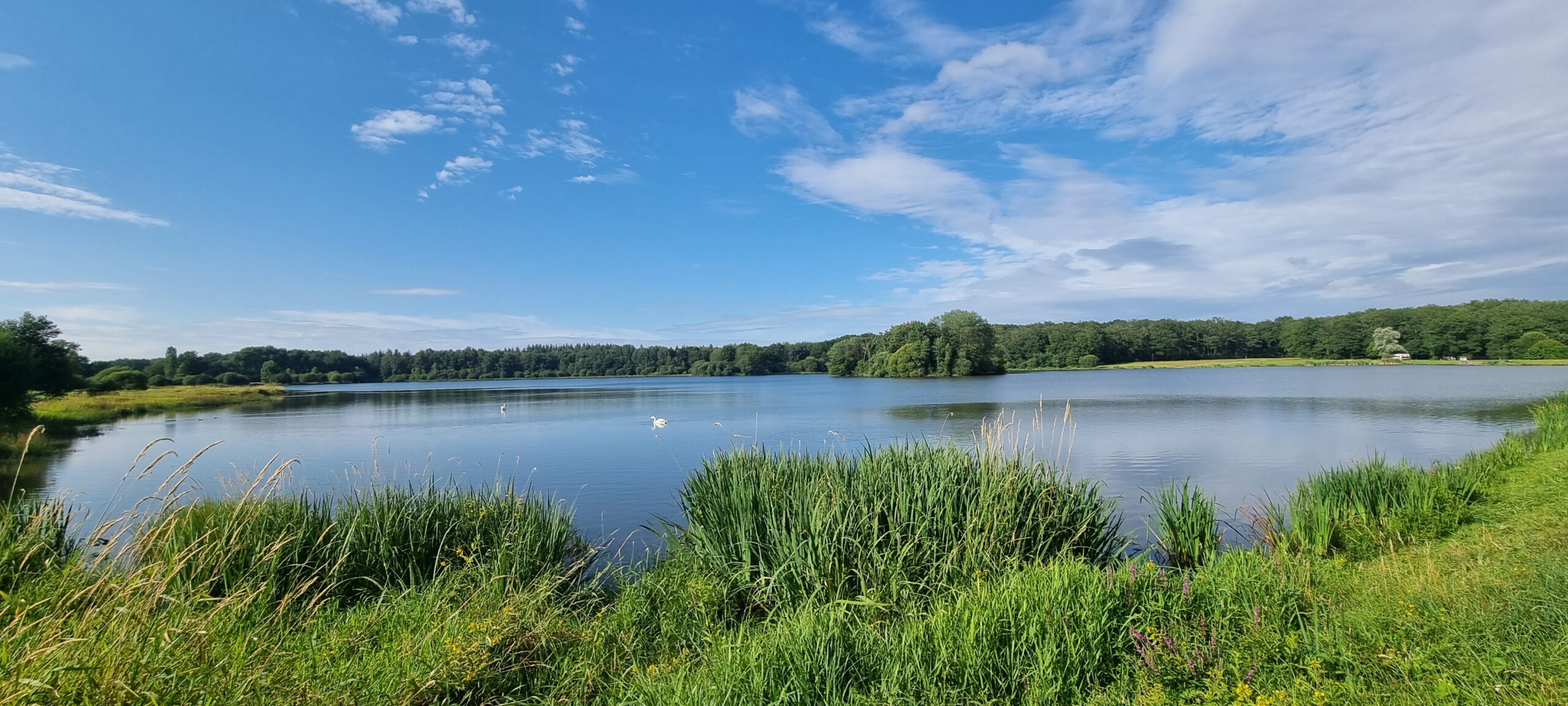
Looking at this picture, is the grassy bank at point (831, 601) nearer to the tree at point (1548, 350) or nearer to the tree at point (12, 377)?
the tree at point (12, 377)

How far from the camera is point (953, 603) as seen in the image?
5.03 meters

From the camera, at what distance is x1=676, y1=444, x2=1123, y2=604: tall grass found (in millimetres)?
5891

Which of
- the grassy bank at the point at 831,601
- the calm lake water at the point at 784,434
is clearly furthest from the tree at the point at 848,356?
the grassy bank at the point at 831,601

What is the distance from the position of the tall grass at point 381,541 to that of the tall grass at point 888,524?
168cm

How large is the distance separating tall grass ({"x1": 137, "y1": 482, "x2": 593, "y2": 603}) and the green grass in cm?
3268

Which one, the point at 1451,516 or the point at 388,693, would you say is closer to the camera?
the point at 388,693

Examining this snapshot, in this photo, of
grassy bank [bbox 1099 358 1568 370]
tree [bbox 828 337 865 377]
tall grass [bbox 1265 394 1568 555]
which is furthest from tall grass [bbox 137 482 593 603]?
tree [bbox 828 337 865 377]

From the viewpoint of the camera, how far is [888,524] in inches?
258

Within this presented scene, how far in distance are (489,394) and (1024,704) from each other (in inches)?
2755

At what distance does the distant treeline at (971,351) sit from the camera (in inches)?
3167

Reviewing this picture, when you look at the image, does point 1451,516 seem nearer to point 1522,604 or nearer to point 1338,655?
point 1522,604

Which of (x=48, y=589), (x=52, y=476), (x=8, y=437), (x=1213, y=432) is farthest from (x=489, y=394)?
(x=48, y=589)

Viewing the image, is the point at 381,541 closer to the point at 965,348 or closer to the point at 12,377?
the point at 12,377

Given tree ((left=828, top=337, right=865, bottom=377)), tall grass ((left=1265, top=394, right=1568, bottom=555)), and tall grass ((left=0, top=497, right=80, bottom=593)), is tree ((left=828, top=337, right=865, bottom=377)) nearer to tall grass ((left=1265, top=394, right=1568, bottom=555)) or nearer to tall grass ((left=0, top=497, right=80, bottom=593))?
tall grass ((left=1265, top=394, right=1568, bottom=555))
